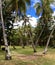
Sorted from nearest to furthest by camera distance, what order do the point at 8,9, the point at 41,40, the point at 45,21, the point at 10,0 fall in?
the point at 10,0, the point at 8,9, the point at 45,21, the point at 41,40

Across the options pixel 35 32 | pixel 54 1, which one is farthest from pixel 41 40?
pixel 54 1

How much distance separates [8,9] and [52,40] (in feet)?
62.8

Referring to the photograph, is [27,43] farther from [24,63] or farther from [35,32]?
[24,63]

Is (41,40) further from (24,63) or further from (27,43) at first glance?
(24,63)

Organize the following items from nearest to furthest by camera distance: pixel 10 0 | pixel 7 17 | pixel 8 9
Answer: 1. pixel 10 0
2. pixel 8 9
3. pixel 7 17

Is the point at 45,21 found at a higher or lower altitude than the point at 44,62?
higher

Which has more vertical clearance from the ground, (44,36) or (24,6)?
(24,6)

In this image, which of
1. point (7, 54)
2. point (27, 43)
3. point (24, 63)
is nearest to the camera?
point (24, 63)

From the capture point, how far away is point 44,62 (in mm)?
20406

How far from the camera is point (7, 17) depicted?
3416 cm

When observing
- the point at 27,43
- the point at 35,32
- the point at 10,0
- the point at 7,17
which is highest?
the point at 10,0

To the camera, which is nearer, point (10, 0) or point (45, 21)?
point (10, 0)

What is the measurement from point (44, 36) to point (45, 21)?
5.45 m

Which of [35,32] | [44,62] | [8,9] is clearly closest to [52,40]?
[35,32]
